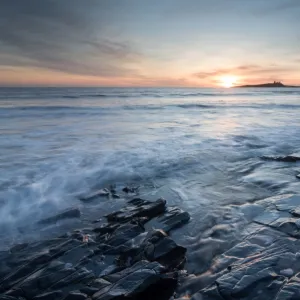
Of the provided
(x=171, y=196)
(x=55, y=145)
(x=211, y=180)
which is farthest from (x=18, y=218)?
(x=55, y=145)

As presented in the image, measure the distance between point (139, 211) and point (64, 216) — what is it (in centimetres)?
129

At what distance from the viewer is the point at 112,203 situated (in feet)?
17.4

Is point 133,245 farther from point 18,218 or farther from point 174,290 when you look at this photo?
point 18,218

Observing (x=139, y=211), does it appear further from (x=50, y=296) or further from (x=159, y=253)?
(x=50, y=296)

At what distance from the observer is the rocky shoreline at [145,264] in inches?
108

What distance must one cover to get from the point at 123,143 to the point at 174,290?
29.1 ft

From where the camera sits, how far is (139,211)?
4.66 meters

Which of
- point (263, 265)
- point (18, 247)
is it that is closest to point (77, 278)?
point (18, 247)

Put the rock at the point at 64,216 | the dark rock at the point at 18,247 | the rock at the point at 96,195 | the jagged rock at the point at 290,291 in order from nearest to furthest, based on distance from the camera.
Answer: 1. the jagged rock at the point at 290,291
2. the dark rock at the point at 18,247
3. the rock at the point at 64,216
4. the rock at the point at 96,195

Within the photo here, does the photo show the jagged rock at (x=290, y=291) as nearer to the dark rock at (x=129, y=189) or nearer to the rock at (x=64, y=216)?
the rock at (x=64, y=216)

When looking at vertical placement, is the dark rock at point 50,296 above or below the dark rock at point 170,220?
below

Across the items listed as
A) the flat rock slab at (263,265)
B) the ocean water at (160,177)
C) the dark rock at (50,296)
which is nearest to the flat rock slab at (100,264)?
the dark rock at (50,296)

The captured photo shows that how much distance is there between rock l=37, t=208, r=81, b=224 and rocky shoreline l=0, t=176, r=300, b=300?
0.07 metres

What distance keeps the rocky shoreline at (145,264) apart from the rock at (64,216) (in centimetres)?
7
